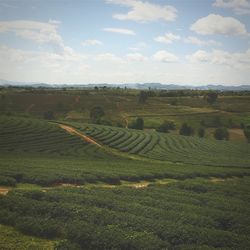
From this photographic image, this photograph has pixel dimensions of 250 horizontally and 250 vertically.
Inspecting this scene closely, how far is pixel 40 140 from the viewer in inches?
1976

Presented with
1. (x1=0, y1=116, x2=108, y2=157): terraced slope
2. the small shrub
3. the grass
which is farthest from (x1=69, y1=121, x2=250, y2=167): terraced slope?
the grass

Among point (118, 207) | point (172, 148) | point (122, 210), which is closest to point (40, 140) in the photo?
point (172, 148)

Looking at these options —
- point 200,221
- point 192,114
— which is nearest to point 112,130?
point 200,221

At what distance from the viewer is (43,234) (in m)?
13.5

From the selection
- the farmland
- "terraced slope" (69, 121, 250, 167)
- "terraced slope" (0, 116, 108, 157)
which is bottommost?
"terraced slope" (69, 121, 250, 167)

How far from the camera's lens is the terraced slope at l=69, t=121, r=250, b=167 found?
1886 inches

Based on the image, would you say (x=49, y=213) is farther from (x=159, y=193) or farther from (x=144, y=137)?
(x=144, y=137)

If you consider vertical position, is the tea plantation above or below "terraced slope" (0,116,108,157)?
above

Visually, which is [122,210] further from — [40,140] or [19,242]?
[40,140]

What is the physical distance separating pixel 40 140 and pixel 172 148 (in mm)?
22697

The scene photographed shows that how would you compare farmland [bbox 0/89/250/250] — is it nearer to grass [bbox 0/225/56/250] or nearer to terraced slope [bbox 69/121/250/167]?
grass [bbox 0/225/56/250]

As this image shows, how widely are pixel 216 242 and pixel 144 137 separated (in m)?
50.6

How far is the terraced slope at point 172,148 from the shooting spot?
47.9m

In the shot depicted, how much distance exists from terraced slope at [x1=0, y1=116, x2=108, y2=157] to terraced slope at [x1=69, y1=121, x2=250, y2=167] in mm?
5045
